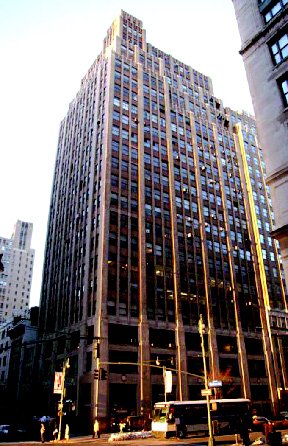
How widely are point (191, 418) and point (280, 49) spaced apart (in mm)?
33080

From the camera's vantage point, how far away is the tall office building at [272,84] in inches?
886

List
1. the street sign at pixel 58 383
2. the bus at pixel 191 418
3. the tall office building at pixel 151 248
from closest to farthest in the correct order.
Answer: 1. the bus at pixel 191 418
2. the street sign at pixel 58 383
3. the tall office building at pixel 151 248

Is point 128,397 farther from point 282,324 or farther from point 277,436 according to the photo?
point 282,324

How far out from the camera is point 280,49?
2466 cm

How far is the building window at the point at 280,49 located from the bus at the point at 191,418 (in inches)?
1144

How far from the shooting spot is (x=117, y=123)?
229ft

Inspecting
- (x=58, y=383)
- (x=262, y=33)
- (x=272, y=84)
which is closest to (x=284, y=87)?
(x=272, y=84)

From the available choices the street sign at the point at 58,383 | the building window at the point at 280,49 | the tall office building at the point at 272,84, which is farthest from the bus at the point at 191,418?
the building window at the point at 280,49

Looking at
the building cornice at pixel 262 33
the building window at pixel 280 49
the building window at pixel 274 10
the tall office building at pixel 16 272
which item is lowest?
the building window at pixel 280 49

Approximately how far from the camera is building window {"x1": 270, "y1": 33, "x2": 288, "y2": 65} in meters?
24.3

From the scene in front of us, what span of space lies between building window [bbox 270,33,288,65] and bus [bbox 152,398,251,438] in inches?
1144

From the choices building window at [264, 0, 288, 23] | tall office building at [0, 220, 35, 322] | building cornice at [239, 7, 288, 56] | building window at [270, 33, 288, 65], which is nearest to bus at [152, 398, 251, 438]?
building window at [270, 33, 288, 65]

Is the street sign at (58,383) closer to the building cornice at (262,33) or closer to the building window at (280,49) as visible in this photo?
the building cornice at (262,33)

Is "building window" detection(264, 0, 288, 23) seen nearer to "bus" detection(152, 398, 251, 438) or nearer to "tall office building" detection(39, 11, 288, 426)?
"bus" detection(152, 398, 251, 438)
